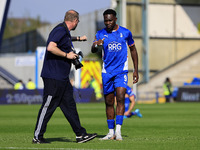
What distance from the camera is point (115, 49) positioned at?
9930mm

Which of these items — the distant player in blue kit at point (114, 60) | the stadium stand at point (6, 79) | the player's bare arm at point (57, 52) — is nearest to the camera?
the player's bare arm at point (57, 52)

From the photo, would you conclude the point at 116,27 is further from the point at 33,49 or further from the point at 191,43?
the point at 33,49

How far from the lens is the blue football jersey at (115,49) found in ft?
32.6

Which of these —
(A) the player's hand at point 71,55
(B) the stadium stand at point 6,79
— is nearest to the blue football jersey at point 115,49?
(A) the player's hand at point 71,55

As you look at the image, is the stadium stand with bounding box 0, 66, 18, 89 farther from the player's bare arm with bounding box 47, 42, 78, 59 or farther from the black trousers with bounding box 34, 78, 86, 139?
the player's bare arm with bounding box 47, 42, 78, 59

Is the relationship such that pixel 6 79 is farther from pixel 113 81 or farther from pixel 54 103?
pixel 54 103

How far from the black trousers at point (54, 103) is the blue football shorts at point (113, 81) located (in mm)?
970

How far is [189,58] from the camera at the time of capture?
46438 mm

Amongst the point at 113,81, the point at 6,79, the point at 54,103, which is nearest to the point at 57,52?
the point at 54,103

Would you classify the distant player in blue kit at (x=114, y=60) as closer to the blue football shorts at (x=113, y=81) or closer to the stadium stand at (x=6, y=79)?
the blue football shorts at (x=113, y=81)

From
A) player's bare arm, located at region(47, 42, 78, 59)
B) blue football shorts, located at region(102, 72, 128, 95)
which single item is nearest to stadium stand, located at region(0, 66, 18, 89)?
blue football shorts, located at region(102, 72, 128, 95)

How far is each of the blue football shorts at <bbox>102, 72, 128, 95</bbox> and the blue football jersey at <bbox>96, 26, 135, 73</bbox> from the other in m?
0.08

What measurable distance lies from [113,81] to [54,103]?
144cm

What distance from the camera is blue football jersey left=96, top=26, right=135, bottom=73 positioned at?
9.94 metres
